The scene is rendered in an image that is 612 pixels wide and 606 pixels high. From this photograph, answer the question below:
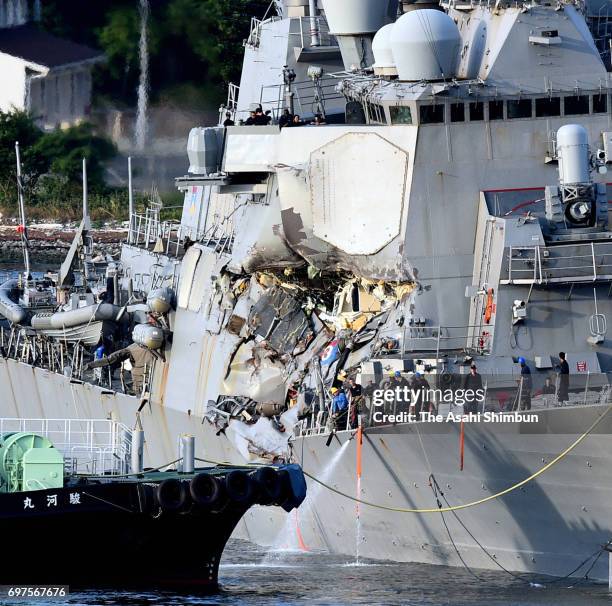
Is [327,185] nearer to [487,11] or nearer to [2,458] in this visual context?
[487,11]

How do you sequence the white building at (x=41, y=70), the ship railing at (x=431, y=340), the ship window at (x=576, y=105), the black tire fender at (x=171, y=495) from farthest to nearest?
the white building at (x=41, y=70), the ship window at (x=576, y=105), the ship railing at (x=431, y=340), the black tire fender at (x=171, y=495)

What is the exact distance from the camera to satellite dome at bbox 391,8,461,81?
3133 cm

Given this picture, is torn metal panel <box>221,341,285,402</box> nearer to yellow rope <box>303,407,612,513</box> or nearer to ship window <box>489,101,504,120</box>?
yellow rope <box>303,407,612,513</box>

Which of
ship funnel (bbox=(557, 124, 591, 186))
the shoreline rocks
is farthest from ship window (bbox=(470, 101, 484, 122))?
the shoreline rocks

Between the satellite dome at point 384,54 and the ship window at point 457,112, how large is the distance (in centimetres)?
149

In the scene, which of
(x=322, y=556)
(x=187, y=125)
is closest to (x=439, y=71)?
(x=322, y=556)

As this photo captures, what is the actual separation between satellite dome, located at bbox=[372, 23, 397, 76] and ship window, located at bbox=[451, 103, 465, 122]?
4.90 ft

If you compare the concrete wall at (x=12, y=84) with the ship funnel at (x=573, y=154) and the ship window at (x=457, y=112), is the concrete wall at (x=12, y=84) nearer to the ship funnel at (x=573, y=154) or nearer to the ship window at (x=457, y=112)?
the ship window at (x=457, y=112)

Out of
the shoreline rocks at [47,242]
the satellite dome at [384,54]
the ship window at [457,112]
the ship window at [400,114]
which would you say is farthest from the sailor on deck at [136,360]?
the shoreline rocks at [47,242]

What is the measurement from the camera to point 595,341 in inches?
1190

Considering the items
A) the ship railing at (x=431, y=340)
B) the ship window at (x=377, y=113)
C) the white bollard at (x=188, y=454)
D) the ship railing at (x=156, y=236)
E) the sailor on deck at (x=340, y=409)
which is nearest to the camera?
the white bollard at (x=188, y=454)

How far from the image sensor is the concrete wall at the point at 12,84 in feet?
175

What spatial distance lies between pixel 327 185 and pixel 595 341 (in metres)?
4.61

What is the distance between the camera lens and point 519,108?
104ft
